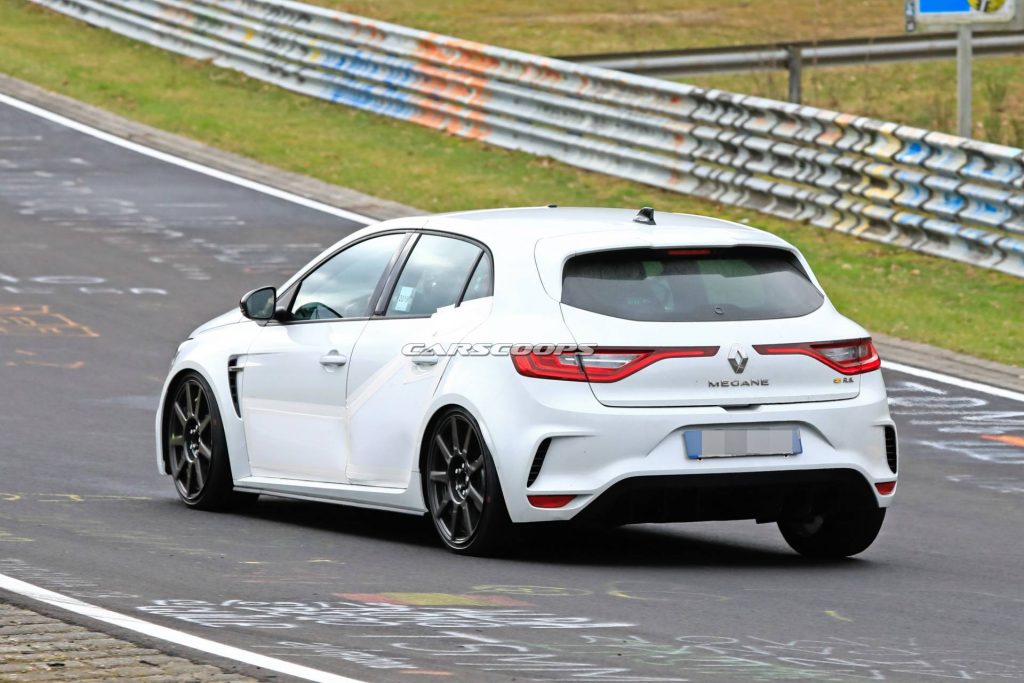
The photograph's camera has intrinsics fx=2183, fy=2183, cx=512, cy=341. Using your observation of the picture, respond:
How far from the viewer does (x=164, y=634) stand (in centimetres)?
715

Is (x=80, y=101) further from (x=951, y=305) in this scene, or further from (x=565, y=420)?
(x=565, y=420)

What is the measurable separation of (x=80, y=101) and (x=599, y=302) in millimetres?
20323

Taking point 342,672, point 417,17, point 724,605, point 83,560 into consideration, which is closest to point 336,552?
point 83,560

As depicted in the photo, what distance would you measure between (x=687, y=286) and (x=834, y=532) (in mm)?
1347

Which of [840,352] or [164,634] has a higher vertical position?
[840,352]


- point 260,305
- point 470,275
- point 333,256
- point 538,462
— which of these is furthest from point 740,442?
point 260,305

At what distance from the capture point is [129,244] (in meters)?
20.3

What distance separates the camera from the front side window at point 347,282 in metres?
9.91

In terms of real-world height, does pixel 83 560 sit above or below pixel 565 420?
below


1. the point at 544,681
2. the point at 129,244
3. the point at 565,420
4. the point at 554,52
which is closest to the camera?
the point at 544,681

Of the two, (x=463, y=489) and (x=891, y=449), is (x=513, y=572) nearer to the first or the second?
(x=463, y=489)

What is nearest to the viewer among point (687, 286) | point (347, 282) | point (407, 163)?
point (687, 286)

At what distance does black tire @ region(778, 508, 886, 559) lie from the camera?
9.38 m

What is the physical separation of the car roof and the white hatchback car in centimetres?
2
